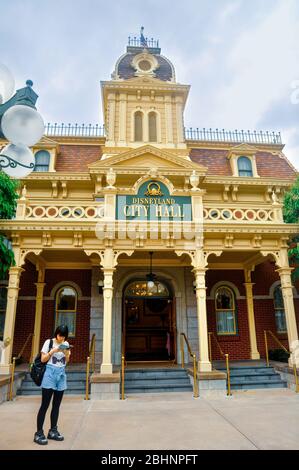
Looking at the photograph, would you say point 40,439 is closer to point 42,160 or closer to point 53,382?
point 53,382

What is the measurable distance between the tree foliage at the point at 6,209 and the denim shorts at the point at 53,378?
521 centimetres

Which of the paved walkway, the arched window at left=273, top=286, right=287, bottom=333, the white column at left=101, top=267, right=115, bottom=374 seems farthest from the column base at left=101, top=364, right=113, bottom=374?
the arched window at left=273, top=286, right=287, bottom=333

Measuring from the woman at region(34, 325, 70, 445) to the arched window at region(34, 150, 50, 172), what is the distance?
35.8ft

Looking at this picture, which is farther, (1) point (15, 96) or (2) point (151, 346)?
(2) point (151, 346)

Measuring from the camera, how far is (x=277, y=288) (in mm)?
13820

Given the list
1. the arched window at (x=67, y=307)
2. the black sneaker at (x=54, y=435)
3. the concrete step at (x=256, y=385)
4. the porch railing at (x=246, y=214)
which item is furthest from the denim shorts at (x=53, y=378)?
the arched window at (x=67, y=307)

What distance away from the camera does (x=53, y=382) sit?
16.3ft

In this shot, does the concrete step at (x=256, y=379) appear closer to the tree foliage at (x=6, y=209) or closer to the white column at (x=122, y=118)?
the tree foliage at (x=6, y=209)

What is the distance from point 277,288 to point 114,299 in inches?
Result: 282

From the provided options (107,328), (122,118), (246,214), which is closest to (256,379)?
(107,328)

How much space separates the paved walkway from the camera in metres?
5.03
